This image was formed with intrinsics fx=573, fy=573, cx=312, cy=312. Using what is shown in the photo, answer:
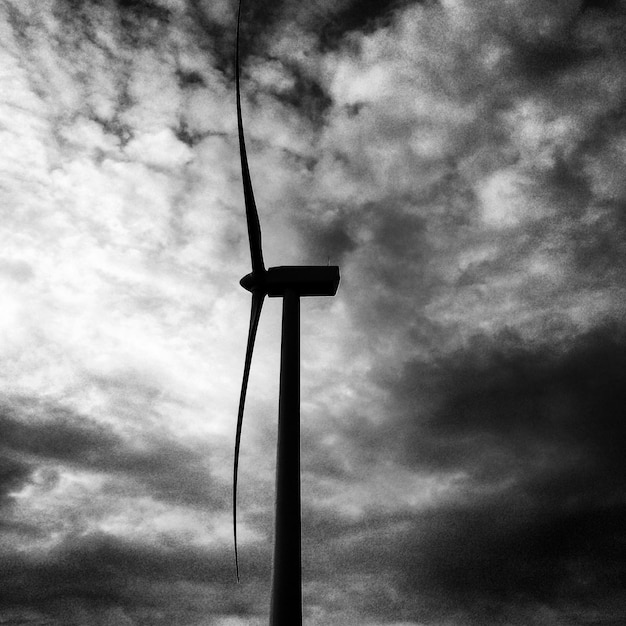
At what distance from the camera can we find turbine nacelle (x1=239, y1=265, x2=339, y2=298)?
88.1 ft

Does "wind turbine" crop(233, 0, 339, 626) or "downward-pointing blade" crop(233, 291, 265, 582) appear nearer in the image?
"wind turbine" crop(233, 0, 339, 626)

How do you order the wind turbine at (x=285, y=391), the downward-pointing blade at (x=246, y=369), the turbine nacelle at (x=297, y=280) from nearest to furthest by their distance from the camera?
the wind turbine at (x=285, y=391)
the downward-pointing blade at (x=246, y=369)
the turbine nacelle at (x=297, y=280)

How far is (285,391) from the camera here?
22.0 meters

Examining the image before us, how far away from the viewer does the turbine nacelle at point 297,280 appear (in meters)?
26.9

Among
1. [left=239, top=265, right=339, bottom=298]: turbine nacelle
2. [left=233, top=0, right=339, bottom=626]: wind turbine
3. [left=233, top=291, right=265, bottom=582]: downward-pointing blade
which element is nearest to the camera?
[left=233, top=0, right=339, bottom=626]: wind turbine

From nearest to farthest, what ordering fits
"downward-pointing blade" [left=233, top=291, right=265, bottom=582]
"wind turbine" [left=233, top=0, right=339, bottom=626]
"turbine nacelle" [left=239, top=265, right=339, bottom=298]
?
"wind turbine" [left=233, top=0, right=339, bottom=626], "downward-pointing blade" [left=233, top=291, right=265, bottom=582], "turbine nacelle" [left=239, top=265, right=339, bottom=298]

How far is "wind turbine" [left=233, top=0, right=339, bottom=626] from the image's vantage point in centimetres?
1839

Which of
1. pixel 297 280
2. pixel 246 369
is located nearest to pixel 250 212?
pixel 297 280

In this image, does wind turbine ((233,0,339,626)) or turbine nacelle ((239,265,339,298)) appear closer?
wind turbine ((233,0,339,626))

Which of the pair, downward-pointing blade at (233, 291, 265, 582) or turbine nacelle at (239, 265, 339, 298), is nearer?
downward-pointing blade at (233, 291, 265, 582)

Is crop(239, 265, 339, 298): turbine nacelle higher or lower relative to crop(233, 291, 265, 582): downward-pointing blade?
higher

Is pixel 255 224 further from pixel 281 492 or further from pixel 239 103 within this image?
pixel 281 492

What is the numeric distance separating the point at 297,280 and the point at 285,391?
22.0 ft

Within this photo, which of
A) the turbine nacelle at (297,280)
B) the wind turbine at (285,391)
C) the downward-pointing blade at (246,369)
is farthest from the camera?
the turbine nacelle at (297,280)
